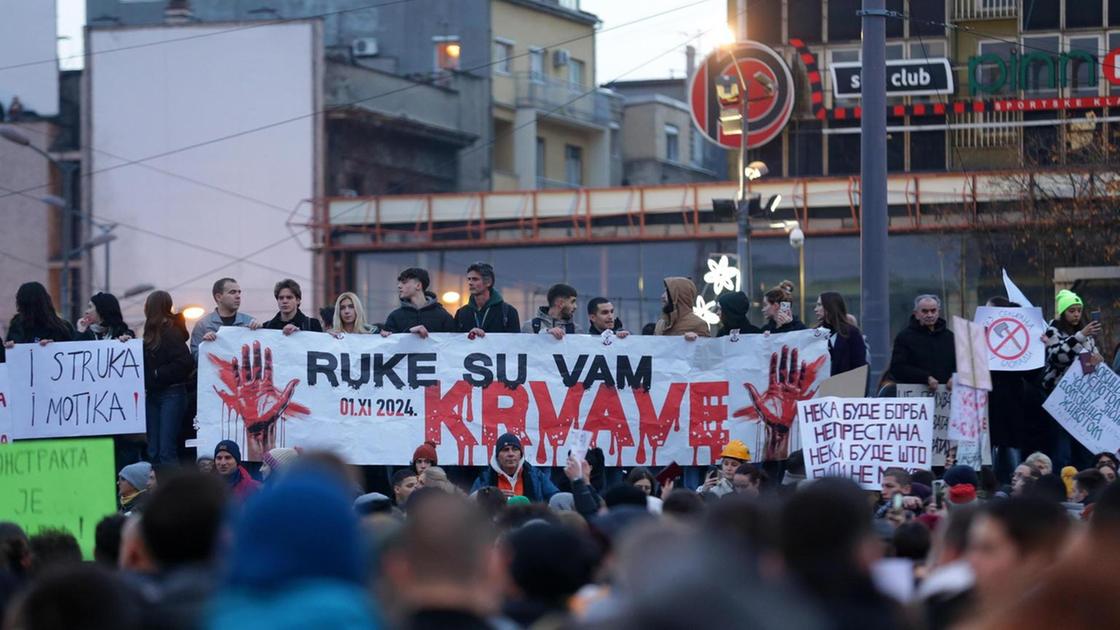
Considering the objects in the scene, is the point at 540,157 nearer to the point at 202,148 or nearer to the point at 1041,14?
the point at 202,148

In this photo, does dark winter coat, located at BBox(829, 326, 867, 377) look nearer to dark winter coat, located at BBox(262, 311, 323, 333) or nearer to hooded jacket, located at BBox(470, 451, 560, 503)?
hooded jacket, located at BBox(470, 451, 560, 503)

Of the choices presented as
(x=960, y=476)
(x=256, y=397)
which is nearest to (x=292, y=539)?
(x=960, y=476)

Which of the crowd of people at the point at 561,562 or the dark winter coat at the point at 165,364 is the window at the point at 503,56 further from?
the crowd of people at the point at 561,562

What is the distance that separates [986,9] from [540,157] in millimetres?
18390

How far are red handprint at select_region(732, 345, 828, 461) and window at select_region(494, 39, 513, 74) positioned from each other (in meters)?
43.4

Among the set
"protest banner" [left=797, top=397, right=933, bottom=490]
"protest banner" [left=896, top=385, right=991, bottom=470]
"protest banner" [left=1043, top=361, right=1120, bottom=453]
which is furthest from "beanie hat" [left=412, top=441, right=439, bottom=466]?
"protest banner" [left=1043, top=361, right=1120, bottom=453]

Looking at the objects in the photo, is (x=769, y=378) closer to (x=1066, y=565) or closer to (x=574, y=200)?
(x=1066, y=565)

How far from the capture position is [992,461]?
13.0 m

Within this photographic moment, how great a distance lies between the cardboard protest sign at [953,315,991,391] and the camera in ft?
39.8

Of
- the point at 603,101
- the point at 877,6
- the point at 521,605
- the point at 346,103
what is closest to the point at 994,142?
the point at 346,103

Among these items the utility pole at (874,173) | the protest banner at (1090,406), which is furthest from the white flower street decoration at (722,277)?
the protest banner at (1090,406)

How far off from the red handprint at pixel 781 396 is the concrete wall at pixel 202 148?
35575 millimetres

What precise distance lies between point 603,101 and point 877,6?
4788 cm

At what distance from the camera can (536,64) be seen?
5825cm
